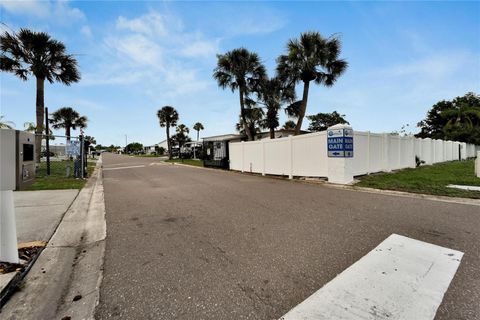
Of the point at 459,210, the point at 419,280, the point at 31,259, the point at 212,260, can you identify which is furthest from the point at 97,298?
the point at 459,210

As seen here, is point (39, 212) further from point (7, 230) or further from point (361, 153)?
point (361, 153)

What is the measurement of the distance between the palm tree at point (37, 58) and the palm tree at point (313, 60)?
1559cm

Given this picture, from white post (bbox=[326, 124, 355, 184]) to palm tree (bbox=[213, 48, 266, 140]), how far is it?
12494 mm

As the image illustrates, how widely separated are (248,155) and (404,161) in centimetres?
921

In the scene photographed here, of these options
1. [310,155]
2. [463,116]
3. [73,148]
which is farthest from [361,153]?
[463,116]

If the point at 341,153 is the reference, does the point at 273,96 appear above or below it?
above

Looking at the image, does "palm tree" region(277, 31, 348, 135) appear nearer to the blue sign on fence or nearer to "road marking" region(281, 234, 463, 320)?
the blue sign on fence

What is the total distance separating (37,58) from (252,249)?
20.2m

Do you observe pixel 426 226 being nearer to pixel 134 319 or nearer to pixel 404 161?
pixel 134 319

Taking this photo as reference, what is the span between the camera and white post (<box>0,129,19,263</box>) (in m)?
2.99

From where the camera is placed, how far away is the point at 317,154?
37.2ft

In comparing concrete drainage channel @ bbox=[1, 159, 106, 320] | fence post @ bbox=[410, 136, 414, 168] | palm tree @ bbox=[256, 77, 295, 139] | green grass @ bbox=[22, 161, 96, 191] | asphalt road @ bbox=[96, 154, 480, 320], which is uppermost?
palm tree @ bbox=[256, 77, 295, 139]

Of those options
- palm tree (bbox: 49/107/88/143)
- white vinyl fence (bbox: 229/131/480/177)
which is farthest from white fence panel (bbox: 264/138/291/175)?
palm tree (bbox: 49/107/88/143)

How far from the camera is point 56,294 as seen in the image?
8.82ft
